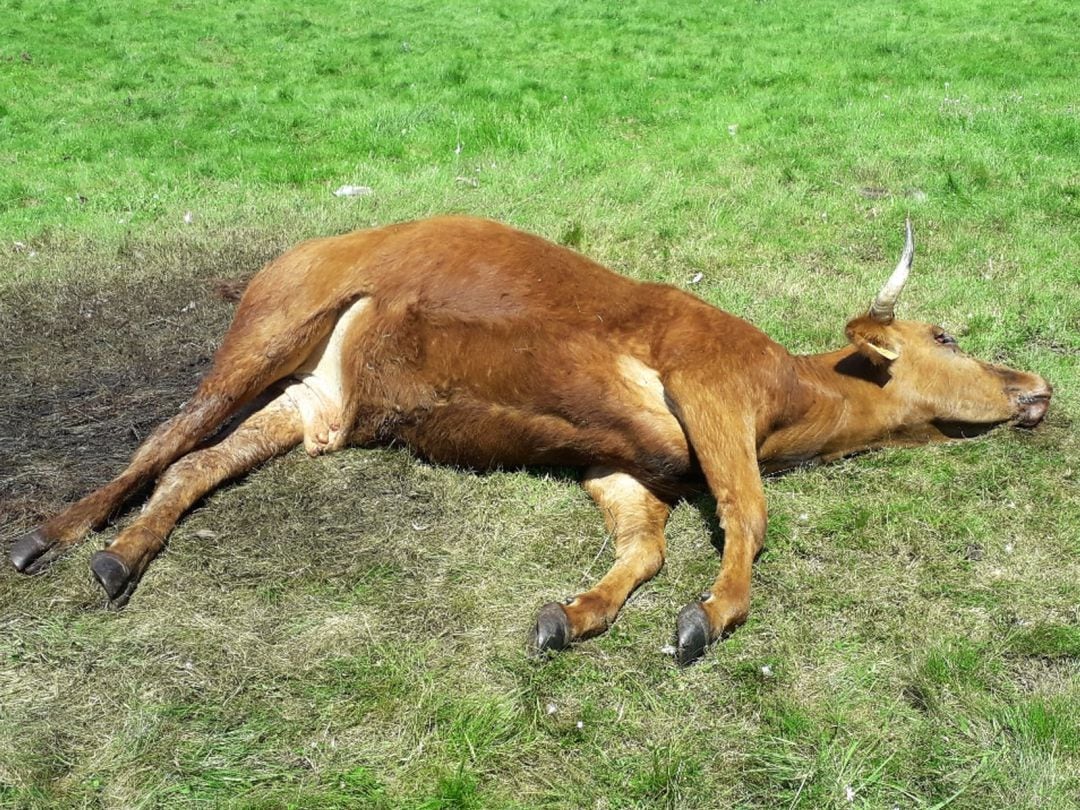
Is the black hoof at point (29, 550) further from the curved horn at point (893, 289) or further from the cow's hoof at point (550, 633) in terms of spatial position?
the curved horn at point (893, 289)

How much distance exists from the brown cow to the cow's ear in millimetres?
14

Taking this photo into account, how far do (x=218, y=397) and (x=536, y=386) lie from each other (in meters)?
1.66

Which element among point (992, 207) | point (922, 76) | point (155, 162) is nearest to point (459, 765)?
point (992, 207)

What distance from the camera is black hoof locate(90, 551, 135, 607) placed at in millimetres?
4238

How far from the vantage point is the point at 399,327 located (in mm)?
5207

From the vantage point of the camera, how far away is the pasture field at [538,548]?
352 cm

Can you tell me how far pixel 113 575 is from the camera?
4.26m

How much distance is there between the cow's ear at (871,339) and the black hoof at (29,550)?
165 inches

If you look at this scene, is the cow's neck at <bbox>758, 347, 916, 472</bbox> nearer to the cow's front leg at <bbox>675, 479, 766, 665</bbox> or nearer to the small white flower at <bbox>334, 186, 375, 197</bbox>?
the cow's front leg at <bbox>675, 479, 766, 665</bbox>

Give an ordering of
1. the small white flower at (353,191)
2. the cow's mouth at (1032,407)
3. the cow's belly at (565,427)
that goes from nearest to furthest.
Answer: the cow's belly at (565,427) → the cow's mouth at (1032,407) → the small white flower at (353,191)

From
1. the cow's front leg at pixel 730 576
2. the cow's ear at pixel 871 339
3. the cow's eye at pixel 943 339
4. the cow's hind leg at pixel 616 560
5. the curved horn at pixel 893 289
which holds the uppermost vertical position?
the curved horn at pixel 893 289

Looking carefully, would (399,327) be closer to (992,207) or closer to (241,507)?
(241,507)

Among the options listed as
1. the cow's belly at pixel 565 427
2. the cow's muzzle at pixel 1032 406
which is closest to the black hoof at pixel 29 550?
the cow's belly at pixel 565 427

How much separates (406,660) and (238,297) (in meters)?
3.12
